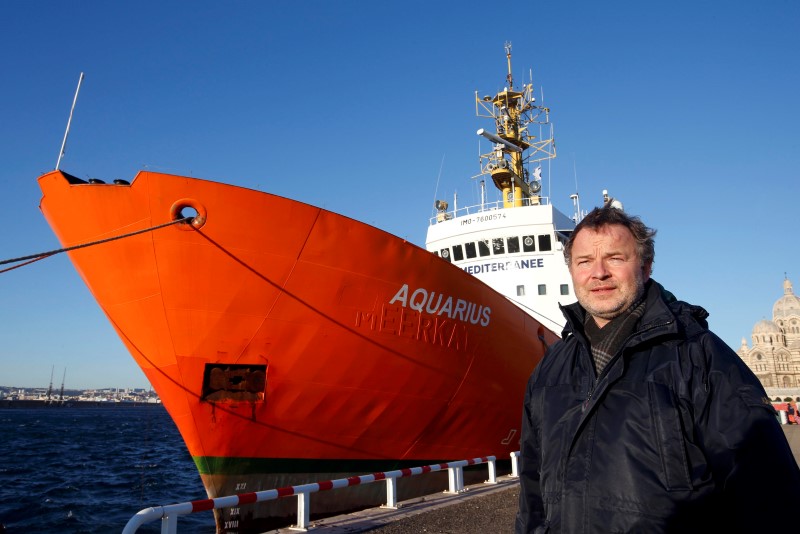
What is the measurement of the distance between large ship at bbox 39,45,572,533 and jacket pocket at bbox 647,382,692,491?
225 inches

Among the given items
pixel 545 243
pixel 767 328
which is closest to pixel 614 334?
pixel 545 243

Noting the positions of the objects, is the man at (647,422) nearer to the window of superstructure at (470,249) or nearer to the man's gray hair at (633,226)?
the man's gray hair at (633,226)

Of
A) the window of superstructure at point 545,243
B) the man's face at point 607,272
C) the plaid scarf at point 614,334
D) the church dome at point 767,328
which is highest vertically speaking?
the church dome at point 767,328

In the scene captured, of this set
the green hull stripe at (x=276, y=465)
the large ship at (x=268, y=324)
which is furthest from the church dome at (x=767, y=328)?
the green hull stripe at (x=276, y=465)

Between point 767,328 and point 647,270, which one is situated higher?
point 767,328

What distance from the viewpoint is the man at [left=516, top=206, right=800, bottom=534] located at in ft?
4.96

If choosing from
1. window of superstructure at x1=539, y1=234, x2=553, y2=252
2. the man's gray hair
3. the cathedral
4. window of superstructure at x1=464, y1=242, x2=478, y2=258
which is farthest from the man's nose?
the cathedral

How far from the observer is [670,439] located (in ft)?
5.17

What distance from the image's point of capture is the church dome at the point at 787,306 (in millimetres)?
82000

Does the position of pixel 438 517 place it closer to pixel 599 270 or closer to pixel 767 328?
pixel 599 270

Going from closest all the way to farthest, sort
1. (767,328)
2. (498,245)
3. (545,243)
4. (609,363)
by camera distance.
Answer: (609,363)
(545,243)
(498,245)
(767,328)

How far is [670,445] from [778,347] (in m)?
95.2

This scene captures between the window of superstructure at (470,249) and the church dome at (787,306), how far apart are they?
294 feet

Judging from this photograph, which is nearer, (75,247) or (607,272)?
(607,272)
